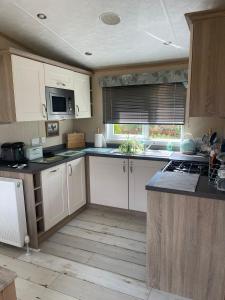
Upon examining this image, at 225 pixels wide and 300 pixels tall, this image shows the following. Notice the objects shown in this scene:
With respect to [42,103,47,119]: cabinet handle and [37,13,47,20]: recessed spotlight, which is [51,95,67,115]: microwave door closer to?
[42,103,47,119]: cabinet handle

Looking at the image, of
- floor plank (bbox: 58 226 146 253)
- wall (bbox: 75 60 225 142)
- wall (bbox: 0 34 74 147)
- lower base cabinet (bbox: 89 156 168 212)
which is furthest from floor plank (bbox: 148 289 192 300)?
wall (bbox: 0 34 74 147)

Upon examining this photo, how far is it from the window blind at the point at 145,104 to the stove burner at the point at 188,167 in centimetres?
85

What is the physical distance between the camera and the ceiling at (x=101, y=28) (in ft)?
6.35

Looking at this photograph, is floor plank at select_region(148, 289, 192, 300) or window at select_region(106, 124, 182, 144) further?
window at select_region(106, 124, 182, 144)

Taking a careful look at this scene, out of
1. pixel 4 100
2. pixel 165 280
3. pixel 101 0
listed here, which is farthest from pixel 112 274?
pixel 101 0

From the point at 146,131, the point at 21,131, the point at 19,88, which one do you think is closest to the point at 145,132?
the point at 146,131

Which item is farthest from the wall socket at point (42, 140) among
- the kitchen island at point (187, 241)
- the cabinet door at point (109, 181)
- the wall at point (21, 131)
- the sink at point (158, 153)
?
the kitchen island at point (187, 241)

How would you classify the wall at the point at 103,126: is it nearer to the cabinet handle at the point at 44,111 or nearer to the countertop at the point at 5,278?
the cabinet handle at the point at 44,111

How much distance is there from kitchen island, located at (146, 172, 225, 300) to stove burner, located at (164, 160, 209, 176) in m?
0.27

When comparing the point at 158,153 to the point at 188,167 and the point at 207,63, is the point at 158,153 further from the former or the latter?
the point at 207,63

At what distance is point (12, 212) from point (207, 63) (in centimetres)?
222

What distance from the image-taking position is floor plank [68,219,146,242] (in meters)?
2.66

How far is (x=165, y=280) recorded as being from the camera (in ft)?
5.89

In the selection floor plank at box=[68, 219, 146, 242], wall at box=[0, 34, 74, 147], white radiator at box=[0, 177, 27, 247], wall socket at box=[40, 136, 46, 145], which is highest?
wall at box=[0, 34, 74, 147]
